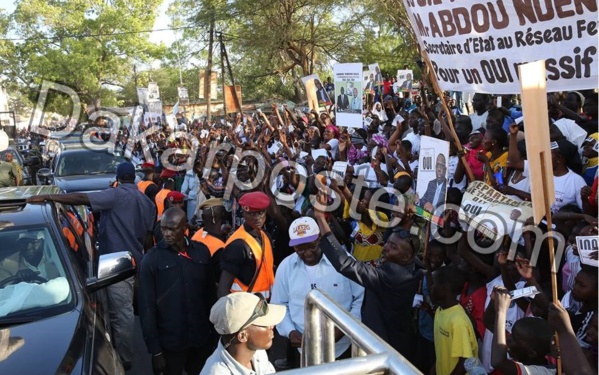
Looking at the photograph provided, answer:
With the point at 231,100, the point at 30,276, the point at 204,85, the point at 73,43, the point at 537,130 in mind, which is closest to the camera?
the point at 537,130

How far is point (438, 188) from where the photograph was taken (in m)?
4.80

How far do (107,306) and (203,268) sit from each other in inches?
40.6

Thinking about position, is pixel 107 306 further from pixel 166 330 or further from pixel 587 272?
pixel 587 272

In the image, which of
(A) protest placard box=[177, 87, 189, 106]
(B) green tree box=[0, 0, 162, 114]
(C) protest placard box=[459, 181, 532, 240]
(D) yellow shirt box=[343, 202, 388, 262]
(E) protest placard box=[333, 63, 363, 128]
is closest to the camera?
(C) protest placard box=[459, 181, 532, 240]

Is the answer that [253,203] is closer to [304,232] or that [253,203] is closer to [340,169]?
[304,232]

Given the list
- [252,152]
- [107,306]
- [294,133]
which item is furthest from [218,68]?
[107,306]

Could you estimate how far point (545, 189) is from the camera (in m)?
2.59

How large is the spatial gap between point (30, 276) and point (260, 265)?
151 cm

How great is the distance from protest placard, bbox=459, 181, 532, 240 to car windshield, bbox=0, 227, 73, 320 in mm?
2655

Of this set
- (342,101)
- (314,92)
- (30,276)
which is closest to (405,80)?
(314,92)

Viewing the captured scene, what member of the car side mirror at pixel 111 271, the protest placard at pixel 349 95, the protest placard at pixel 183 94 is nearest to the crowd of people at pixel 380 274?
the car side mirror at pixel 111 271

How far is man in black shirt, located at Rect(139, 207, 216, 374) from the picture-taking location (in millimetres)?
4195

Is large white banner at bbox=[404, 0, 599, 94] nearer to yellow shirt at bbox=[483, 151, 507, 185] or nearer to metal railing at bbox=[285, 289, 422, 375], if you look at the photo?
yellow shirt at bbox=[483, 151, 507, 185]

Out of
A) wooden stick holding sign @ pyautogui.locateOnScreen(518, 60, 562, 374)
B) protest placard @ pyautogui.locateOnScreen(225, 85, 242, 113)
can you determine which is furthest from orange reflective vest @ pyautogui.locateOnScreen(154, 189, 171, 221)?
protest placard @ pyautogui.locateOnScreen(225, 85, 242, 113)
